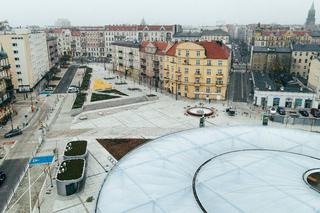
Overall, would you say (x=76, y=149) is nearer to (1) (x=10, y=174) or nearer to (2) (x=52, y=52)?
(1) (x=10, y=174)

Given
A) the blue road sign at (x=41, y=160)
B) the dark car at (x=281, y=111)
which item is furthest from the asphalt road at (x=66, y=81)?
the dark car at (x=281, y=111)

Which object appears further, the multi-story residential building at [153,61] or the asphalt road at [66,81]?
the multi-story residential building at [153,61]

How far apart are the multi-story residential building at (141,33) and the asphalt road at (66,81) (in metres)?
47.0

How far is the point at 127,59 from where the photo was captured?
428 feet

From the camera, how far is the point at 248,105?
8138 cm

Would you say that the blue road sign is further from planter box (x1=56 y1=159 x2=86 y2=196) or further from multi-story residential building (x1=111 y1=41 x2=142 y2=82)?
multi-story residential building (x1=111 y1=41 x2=142 y2=82)

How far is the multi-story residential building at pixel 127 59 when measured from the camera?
123363 millimetres

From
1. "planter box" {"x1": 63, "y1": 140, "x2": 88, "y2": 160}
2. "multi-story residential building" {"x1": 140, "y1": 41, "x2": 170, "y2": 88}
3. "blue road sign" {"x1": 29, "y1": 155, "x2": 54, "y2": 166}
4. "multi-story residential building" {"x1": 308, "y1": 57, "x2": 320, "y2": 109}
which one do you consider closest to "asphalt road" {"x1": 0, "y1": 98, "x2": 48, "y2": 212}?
"blue road sign" {"x1": 29, "y1": 155, "x2": 54, "y2": 166}

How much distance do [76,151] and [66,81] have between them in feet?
255

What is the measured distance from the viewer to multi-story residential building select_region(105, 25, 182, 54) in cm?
18799

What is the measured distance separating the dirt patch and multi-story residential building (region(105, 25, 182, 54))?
454ft

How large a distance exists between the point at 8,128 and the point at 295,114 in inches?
2775

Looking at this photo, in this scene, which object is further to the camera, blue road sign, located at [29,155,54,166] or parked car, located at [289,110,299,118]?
parked car, located at [289,110,299,118]

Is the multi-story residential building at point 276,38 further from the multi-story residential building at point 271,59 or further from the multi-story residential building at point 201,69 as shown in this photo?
the multi-story residential building at point 201,69
